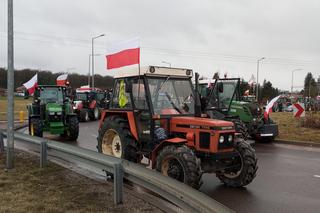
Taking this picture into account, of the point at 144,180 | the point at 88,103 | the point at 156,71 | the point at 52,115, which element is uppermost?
the point at 156,71

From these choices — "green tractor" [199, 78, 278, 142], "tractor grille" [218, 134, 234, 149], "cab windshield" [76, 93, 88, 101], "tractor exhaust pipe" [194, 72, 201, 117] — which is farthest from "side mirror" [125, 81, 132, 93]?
"cab windshield" [76, 93, 88, 101]

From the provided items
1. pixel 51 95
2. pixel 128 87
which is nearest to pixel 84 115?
pixel 51 95

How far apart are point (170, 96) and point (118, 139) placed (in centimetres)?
176

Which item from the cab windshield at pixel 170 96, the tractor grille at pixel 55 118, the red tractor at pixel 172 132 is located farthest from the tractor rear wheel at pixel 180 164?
the tractor grille at pixel 55 118

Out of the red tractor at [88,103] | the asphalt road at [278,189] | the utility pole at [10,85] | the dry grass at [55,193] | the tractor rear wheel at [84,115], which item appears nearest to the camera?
the dry grass at [55,193]

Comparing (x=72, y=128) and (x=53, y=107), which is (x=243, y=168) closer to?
(x=72, y=128)

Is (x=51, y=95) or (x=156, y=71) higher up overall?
(x=156, y=71)

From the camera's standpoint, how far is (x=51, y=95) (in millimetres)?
15797

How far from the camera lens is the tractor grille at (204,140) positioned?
6.64 meters

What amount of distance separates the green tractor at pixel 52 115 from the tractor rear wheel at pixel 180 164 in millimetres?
8959

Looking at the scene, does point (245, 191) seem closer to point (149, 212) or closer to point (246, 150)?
point (246, 150)

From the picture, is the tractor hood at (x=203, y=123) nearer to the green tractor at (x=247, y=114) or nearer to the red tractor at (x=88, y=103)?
the green tractor at (x=247, y=114)

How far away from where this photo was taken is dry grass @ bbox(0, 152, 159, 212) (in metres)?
5.36

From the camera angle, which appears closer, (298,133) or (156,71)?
(156,71)
